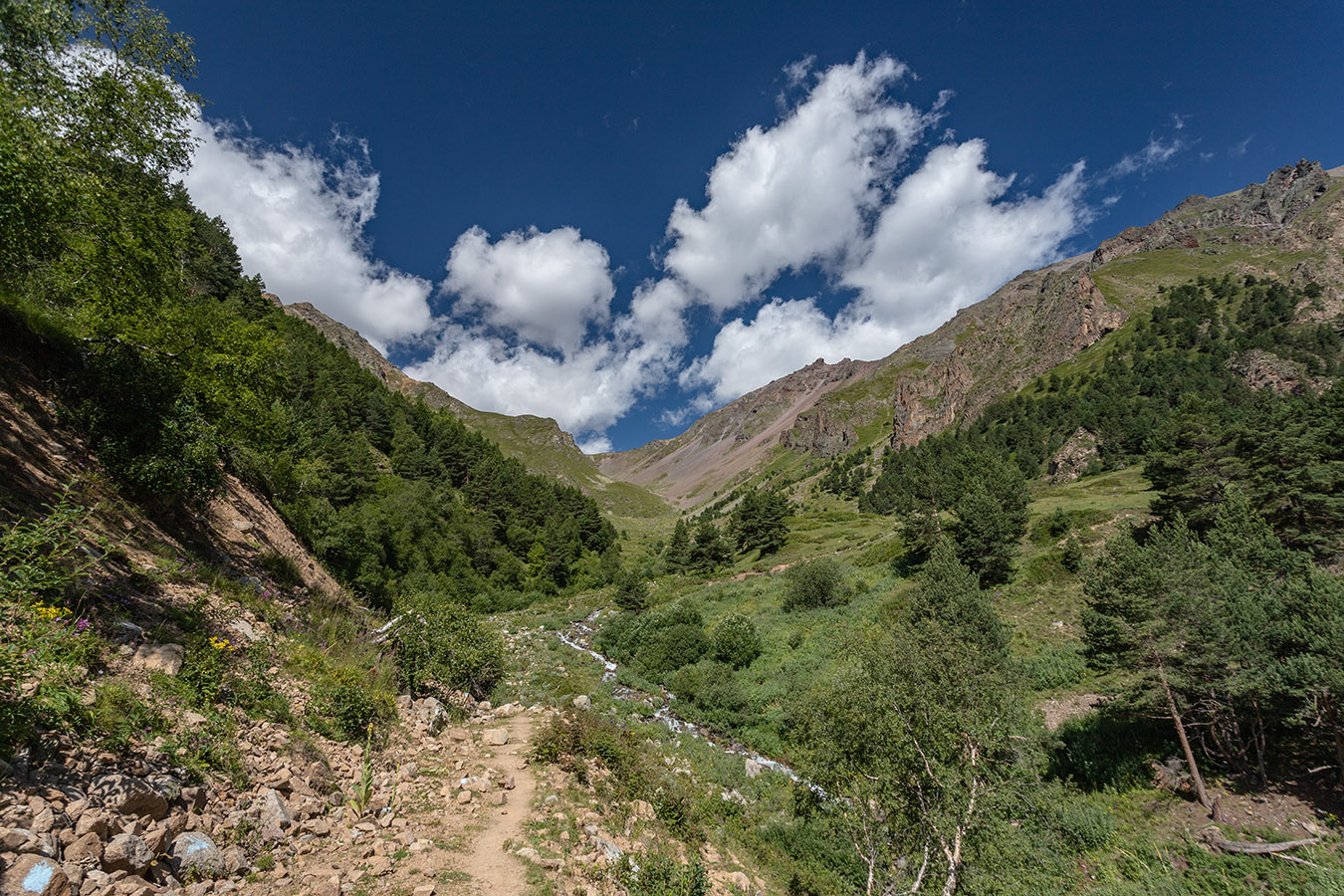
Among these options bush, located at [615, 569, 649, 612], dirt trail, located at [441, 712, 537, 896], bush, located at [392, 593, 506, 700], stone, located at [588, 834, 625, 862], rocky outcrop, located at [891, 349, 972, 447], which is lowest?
bush, located at [615, 569, 649, 612]

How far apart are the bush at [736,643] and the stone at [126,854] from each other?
26.5 m

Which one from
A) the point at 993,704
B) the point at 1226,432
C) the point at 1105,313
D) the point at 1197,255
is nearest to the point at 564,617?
the point at 993,704

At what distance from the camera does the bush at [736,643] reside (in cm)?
2830

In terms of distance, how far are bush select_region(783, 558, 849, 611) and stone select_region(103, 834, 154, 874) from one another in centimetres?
3555

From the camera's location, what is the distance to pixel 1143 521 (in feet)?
108

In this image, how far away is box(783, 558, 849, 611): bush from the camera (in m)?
35.7

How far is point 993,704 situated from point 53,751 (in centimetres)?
1675

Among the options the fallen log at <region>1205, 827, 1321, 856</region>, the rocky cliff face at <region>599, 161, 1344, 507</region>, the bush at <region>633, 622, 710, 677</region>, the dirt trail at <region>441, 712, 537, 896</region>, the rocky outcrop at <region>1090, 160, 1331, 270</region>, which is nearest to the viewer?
the dirt trail at <region>441, 712, 537, 896</region>

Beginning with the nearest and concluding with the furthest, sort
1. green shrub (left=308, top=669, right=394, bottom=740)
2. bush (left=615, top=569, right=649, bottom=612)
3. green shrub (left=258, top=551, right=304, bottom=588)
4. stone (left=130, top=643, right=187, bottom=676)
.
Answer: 1. stone (left=130, top=643, right=187, bottom=676)
2. green shrub (left=308, top=669, right=394, bottom=740)
3. green shrub (left=258, top=551, right=304, bottom=588)
4. bush (left=615, top=569, right=649, bottom=612)

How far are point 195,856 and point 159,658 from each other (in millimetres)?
3047

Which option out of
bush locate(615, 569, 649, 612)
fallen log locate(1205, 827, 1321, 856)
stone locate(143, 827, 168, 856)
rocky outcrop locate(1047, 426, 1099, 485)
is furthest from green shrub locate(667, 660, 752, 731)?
rocky outcrop locate(1047, 426, 1099, 485)

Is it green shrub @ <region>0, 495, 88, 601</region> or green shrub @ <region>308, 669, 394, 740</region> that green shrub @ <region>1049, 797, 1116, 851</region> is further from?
green shrub @ <region>0, 495, 88, 601</region>

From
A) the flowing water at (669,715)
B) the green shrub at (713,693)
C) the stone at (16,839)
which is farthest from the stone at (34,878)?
the green shrub at (713,693)

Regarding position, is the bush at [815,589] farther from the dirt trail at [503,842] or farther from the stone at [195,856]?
the stone at [195,856]
